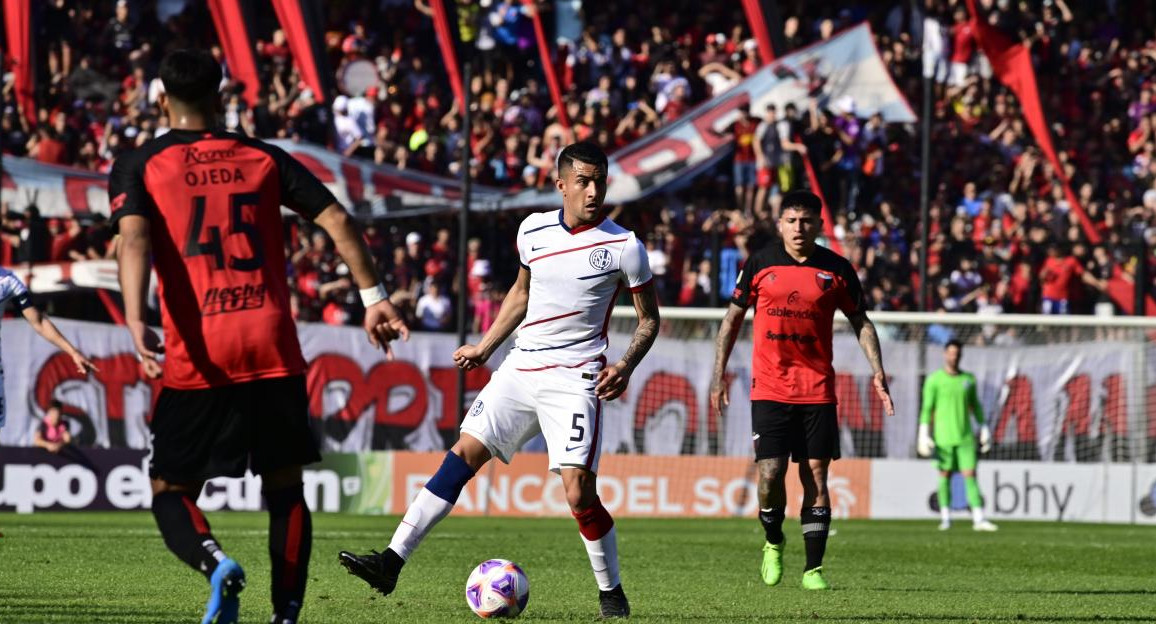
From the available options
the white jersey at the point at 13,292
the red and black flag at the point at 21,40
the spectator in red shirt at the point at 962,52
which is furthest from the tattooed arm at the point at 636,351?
the spectator in red shirt at the point at 962,52

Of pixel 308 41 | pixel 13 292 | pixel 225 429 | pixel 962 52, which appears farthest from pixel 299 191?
pixel 962 52

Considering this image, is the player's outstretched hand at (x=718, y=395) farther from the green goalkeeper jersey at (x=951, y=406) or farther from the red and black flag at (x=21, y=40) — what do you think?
the red and black flag at (x=21, y=40)

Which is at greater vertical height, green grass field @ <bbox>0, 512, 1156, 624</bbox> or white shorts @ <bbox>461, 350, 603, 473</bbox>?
white shorts @ <bbox>461, 350, 603, 473</bbox>

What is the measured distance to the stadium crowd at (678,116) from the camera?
73.9 feet

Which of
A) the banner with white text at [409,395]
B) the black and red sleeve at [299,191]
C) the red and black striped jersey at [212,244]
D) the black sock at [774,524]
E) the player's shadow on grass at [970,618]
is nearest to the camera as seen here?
the red and black striped jersey at [212,244]

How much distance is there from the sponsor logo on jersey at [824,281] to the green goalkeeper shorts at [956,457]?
9759 mm

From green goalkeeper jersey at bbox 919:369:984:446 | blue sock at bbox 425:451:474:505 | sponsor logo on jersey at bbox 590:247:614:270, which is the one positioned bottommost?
green goalkeeper jersey at bbox 919:369:984:446

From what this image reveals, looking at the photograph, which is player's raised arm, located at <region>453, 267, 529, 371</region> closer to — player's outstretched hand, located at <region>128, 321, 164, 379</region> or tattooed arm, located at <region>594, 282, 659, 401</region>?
tattooed arm, located at <region>594, 282, 659, 401</region>

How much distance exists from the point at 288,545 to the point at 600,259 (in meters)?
2.84

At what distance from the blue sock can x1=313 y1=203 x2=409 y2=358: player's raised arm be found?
2288mm

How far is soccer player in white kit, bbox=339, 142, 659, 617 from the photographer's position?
8.64 metres

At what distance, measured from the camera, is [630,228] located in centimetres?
2394

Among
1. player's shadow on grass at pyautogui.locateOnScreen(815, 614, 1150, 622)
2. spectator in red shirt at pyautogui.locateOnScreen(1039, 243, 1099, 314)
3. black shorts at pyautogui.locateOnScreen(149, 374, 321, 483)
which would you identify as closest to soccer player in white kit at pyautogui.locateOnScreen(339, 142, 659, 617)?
player's shadow on grass at pyautogui.locateOnScreen(815, 614, 1150, 622)

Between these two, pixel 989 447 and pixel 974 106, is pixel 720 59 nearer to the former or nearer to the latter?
pixel 974 106
